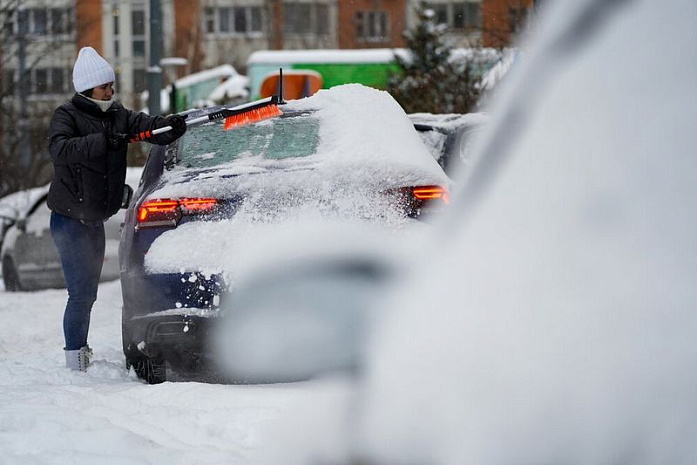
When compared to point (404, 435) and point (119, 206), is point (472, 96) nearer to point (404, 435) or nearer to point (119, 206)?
point (119, 206)

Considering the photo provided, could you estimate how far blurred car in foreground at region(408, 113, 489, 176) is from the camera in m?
7.65

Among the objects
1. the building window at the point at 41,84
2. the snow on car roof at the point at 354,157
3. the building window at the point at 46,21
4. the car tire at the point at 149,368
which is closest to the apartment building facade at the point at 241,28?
the building window at the point at 41,84

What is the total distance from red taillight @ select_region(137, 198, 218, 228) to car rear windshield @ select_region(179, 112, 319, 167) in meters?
0.49

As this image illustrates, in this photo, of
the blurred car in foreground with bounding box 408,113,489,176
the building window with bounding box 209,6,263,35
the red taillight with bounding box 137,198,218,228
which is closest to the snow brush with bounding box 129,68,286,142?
the red taillight with bounding box 137,198,218,228

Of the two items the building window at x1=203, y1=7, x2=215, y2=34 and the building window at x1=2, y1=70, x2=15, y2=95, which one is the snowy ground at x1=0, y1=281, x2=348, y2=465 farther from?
the building window at x1=203, y1=7, x2=215, y2=34

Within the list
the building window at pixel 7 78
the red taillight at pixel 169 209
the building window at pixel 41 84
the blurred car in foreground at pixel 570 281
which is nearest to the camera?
the blurred car in foreground at pixel 570 281

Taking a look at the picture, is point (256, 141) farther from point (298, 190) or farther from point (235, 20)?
point (235, 20)

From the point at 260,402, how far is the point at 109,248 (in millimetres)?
7714

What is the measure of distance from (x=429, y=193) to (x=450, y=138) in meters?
2.90

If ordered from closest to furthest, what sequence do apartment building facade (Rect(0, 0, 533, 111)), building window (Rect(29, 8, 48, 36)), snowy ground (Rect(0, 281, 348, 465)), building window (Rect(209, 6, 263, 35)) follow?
snowy ground (Rect(0, 281, 348, 465)) < building window (Rect(29, 8, 48, 36)) < apartment building facade (Rect(0, 0, 533, 111)) < building window (Rect(209, 6, 263, 35))

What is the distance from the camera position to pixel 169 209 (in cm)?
491

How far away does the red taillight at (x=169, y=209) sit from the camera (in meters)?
4.87

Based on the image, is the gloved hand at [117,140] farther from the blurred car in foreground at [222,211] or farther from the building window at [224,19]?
the building window at [224,19]

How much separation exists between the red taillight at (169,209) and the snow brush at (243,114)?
871 mm
